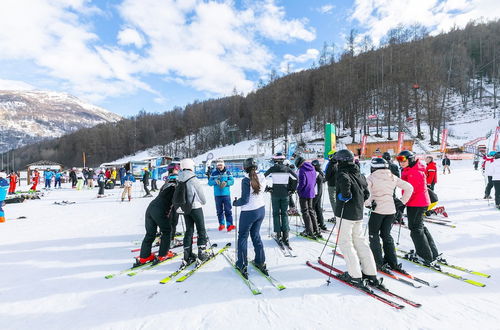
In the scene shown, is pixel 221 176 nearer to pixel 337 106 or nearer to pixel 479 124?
pixel 337 106

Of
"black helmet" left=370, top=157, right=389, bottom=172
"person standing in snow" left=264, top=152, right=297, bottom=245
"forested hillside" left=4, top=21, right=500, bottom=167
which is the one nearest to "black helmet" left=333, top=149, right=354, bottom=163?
"black helmet" left=370, top=157, right=389, bottom=172

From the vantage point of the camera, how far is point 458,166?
76.4 ft

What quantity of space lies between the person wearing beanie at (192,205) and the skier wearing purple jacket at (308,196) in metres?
2.28

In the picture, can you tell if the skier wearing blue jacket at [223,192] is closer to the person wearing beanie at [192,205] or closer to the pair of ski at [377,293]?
the person wearing beanie at [192,205]

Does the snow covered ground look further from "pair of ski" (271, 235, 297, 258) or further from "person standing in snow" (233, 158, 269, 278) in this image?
"person standing in snow" (233, 158, 269, 278)

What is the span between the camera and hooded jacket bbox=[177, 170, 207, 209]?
3779 millimetres

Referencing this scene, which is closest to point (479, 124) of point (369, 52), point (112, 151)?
point (369, 52)

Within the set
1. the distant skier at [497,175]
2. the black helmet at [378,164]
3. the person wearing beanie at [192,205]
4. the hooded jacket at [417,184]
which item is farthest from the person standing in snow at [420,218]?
the distant skier at [497,175]

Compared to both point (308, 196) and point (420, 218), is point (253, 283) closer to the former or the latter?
point (308, 196)

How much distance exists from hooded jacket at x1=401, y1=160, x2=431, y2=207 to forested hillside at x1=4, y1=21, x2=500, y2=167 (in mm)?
33782

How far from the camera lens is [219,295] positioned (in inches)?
123

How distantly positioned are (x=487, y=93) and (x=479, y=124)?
1587 centimetres

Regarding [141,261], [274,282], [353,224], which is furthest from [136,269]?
[353,224]

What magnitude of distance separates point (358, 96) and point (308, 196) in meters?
39.4
